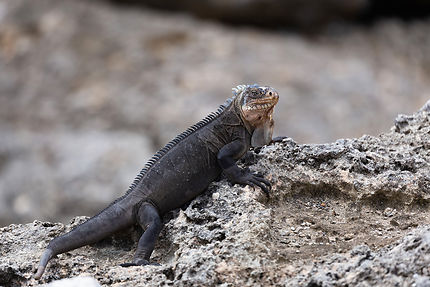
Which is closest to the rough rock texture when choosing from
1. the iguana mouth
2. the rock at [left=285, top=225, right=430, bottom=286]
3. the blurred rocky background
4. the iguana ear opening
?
the rock at [left=285, top=225, right=430, bottom=286]

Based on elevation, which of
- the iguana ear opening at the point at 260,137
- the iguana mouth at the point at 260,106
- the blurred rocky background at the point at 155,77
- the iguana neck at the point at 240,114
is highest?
→ the iguana mouth at the point at 260,106

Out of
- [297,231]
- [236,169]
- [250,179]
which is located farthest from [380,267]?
[236,169]

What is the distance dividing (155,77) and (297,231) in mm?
10307

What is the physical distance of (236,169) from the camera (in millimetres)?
5312

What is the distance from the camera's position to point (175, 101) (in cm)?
1443

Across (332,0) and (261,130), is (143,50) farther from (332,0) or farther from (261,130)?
(261,130)

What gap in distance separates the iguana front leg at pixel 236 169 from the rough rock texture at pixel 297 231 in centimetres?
7

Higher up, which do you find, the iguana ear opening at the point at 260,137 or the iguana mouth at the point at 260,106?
the iguana mouth at the point at 260,106

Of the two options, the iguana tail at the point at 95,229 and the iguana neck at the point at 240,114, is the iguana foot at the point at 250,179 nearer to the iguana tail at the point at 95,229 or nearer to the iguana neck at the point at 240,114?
the iguana neck at the point at 240,114

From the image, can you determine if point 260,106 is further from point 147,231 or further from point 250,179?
point 147,231

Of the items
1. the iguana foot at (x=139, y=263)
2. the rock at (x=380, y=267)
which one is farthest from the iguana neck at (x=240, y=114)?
the rock at (x=380, y=267)

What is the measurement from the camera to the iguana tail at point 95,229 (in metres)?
5.03

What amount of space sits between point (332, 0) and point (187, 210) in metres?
11.7

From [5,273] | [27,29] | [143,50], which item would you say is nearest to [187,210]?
[5,273]
